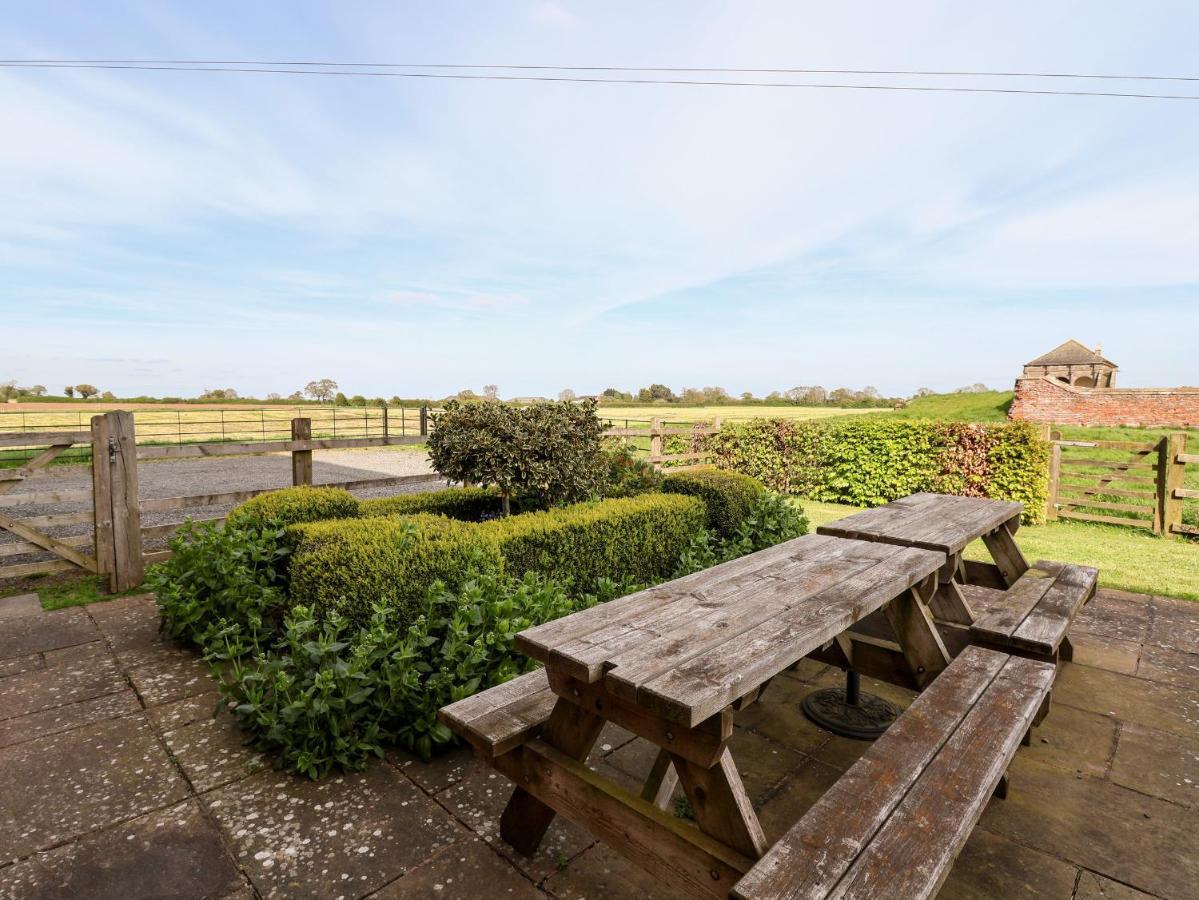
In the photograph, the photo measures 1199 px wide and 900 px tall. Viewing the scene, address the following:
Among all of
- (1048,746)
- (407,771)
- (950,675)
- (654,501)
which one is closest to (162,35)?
(654,501)

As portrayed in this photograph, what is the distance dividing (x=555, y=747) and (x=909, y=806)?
1038 millimetres

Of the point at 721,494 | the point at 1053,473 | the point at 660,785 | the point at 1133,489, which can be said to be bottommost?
the point at 660,785

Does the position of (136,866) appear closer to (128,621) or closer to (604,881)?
(604,881)

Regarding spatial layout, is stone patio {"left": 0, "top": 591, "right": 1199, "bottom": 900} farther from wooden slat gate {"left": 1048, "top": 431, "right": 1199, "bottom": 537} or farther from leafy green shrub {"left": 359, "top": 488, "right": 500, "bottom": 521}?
wooden slat gate {"left": 1048, "top": 431, "right": 1199, "bottom": 537}

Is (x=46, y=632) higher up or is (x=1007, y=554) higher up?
(x=1007, y=554)

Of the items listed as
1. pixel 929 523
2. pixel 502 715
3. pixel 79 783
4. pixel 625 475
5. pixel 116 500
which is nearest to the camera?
pixel 502 715

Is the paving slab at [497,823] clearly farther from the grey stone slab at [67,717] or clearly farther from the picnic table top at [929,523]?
the picnic table top at [929,523]

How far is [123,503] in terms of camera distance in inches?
212

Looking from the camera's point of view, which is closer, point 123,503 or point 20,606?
point 20,606

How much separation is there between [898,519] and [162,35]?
31.7 feet

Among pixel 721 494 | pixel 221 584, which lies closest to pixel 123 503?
pixel 221 584

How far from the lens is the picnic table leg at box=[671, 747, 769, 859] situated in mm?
1584

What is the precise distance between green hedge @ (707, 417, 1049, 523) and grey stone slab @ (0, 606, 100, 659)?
10.5 m

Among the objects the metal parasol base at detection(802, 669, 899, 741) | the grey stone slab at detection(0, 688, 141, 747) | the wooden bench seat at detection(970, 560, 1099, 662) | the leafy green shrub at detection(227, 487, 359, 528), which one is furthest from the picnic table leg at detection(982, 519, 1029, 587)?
the grey stone slab at detection(0, 688, 141, 747)
